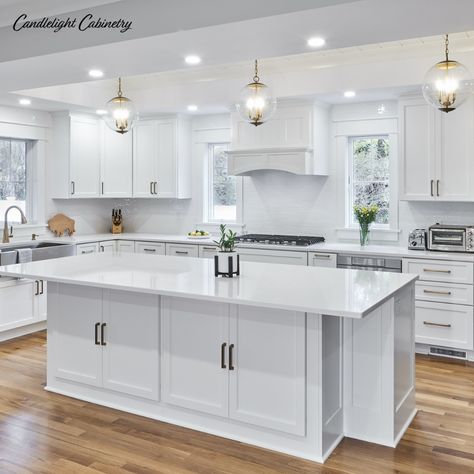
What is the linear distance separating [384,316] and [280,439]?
0.92 meters

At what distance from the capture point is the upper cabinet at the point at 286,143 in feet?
18.3

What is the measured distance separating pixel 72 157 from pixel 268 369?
172 inches

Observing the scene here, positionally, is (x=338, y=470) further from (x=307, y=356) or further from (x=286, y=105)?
(x=286, y=105)

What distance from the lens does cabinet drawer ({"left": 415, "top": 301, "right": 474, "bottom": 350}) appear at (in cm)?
472

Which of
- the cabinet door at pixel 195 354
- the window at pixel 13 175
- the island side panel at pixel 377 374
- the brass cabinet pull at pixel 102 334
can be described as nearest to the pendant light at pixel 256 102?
the cabinet door at pixel 195 354

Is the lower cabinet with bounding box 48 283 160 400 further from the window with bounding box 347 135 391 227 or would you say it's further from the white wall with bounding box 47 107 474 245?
the window with bounding box 347 135 391 227

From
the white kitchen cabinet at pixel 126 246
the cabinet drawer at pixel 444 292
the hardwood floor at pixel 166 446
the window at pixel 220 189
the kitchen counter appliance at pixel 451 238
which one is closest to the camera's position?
the hardwood floor at pixel 166 446

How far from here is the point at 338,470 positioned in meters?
2.89

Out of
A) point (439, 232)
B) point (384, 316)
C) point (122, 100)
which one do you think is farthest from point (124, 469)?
point (439, 232)

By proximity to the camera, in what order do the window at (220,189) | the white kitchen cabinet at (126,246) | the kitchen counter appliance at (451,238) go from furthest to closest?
the window at (220,189) → the white kitchen cabinet at (126,246) → the kitchen counter appliance at (451,238)

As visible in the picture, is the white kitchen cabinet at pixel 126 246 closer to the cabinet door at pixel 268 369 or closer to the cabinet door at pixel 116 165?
the cabinet door at pixel 116 165

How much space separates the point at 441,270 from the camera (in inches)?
189

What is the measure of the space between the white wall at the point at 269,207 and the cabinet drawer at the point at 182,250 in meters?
0.71

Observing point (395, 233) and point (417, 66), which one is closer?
point (417, 66)
